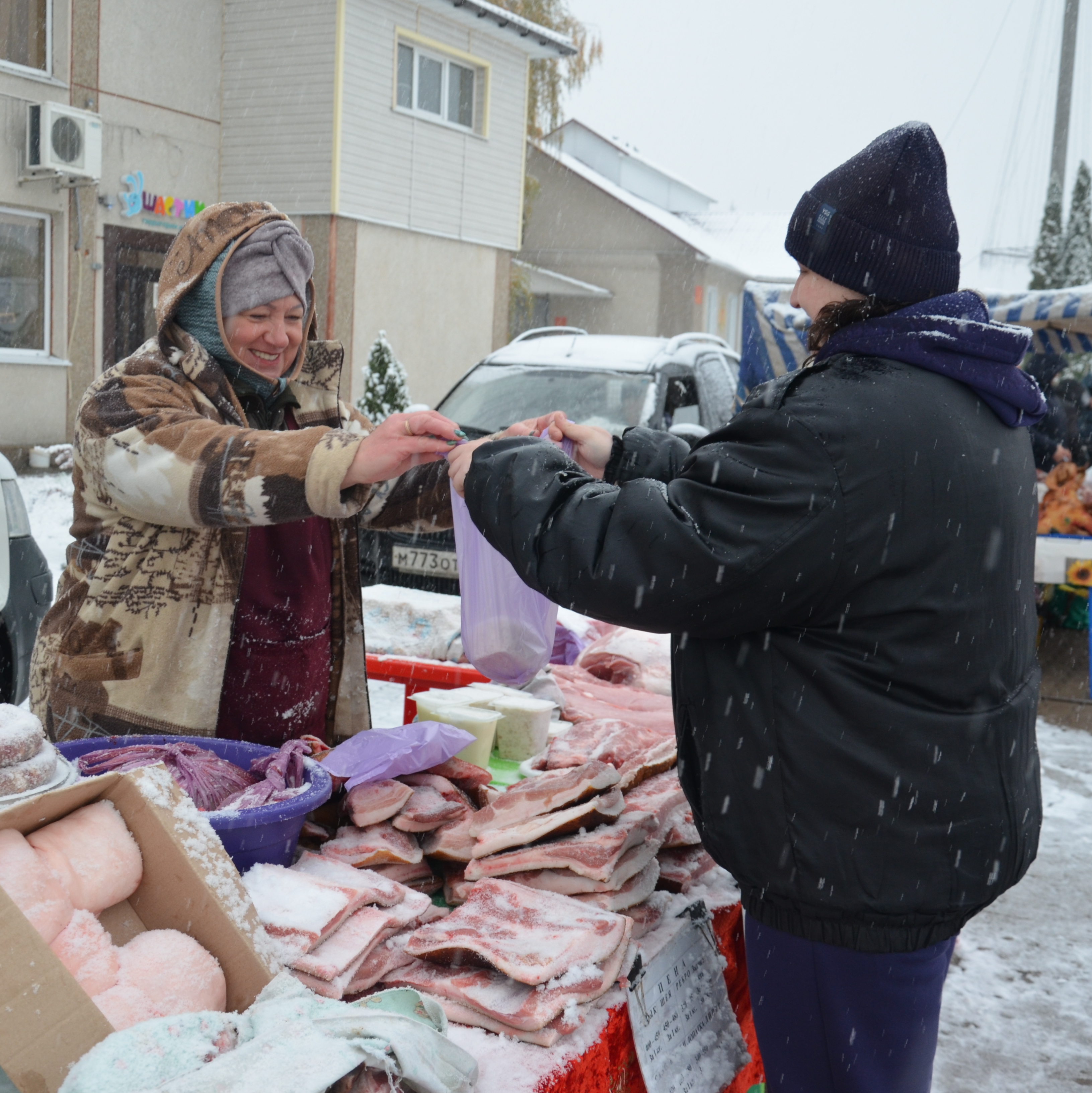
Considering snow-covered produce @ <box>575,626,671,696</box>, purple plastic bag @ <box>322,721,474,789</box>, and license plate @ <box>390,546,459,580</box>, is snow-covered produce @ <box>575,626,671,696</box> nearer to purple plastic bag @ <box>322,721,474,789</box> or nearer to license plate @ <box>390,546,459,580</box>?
purple plastic bag @ <box>322,721,474,789</box>

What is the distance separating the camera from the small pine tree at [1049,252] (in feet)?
62.3

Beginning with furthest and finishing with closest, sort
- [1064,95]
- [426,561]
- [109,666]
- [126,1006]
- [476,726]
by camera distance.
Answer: [1064,95] → [426,561] → [476,726] → [109,666] → [126,1006]

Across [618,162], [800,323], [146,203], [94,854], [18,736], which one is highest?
[618,162]

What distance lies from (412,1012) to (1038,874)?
14.3ft

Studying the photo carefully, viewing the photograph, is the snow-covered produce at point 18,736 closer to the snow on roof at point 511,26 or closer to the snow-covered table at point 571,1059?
the snow-covered table at point 571,1059

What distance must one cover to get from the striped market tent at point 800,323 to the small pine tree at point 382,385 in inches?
249

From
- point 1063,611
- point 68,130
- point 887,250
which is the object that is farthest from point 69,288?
point 887,250

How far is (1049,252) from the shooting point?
63.8 ft

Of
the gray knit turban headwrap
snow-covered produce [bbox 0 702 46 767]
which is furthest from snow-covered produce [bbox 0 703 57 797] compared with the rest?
the gray knit turban headwrap

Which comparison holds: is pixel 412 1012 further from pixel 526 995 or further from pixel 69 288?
pixel 69 288

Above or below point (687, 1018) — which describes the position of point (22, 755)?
above

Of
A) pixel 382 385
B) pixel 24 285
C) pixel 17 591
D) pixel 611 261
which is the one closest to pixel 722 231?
pixel 611 261

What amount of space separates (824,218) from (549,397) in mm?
5951

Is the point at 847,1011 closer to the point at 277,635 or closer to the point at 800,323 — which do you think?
the point at 277,635
